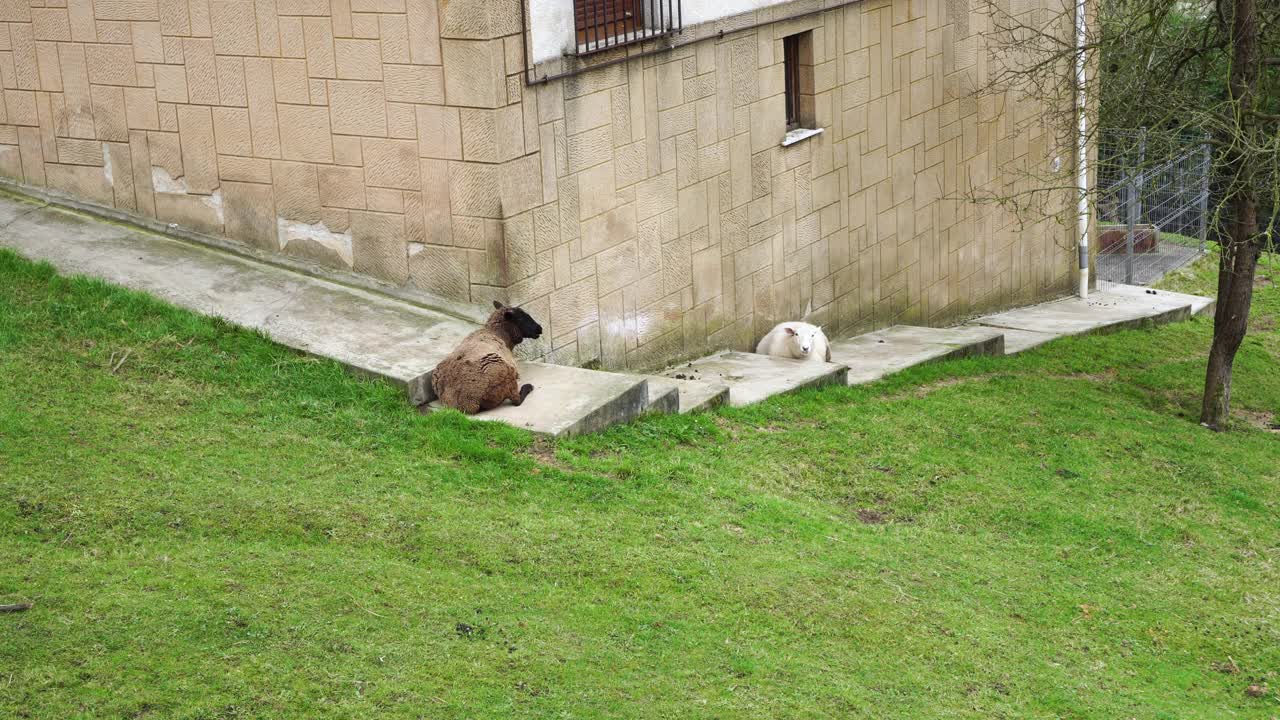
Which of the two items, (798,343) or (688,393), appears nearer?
(688,393)

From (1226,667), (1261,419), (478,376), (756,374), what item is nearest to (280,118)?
(478,376)

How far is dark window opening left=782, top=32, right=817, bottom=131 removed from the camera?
13.0 meters

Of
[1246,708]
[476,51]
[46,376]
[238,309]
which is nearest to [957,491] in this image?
[1246,708]

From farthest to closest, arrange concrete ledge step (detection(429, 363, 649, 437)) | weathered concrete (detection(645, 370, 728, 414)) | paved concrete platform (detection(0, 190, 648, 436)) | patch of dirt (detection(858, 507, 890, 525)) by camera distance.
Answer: weathered concrete (detection(645, 370, 728, 414)) < paved concrete platform (detection(0, 190, 648, 436)) < concrete ledge step (detection(429, 363, 649, 437)) < patch of dirt (detection(858, 507, 890, 525))

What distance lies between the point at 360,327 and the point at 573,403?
1774 mm

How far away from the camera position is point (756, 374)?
1119 centimetres

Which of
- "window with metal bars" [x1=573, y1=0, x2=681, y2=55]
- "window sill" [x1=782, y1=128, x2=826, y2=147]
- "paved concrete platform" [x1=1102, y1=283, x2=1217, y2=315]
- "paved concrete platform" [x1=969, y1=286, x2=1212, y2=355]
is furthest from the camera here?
"paved concrete platform" [x1=1102, y1=283, x2=1217, y2=315]

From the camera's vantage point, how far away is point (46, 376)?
834cm

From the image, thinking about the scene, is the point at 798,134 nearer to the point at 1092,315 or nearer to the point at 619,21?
the point at 619,21

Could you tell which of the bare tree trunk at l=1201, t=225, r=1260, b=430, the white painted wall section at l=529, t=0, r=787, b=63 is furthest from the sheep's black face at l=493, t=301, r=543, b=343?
the bare tree trunk at l=1201, t=225, r=1260, b=430

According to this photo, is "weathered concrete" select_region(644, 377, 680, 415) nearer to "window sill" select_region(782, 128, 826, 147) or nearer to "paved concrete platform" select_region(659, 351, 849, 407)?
"paved concrete platform" select_region(659, 351, 849, 407)

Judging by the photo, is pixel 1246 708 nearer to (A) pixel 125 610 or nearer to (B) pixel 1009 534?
(B) pixel 1009 534

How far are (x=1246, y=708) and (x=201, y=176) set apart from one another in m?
8.49

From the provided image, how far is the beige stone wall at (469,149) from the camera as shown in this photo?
9.55 meters
